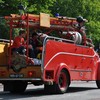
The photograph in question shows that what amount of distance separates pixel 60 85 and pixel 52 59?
115 cm

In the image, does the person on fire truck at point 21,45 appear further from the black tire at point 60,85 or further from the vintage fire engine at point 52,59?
the black tire at point 60,85

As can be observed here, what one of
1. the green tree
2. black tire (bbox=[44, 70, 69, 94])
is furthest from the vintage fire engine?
the green tree

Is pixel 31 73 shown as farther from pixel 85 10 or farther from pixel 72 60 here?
pixel 85 10

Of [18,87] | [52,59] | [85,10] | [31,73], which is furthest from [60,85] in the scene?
[85,10]

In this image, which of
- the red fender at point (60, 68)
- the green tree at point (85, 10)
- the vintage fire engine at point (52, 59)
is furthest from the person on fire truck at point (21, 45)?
the green tree at point (85, 10)

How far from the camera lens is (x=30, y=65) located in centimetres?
1544

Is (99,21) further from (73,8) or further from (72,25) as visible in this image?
(72,25)

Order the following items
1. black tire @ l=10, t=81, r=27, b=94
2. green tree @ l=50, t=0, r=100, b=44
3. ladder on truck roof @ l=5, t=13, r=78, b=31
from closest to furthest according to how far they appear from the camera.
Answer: ladder on truck roof @ l=5, t=13, r=78, b=31
black tire @ l=10, t=81, r=27, b=94
green tree @ l=50, t=0, r=100, b=44

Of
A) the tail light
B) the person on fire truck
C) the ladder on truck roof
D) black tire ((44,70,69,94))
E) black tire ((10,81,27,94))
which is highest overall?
the ladder on truck roof

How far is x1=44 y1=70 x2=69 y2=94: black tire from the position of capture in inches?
624

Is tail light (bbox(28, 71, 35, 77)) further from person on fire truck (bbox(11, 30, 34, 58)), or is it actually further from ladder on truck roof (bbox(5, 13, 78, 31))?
ladder on truck roof (bbox(5, 13, 78, 31))

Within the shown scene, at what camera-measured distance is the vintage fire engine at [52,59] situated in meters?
15.4

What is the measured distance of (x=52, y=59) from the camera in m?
15.7

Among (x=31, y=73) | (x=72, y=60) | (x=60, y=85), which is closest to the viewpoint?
(x=31, y=73)
